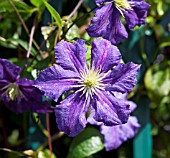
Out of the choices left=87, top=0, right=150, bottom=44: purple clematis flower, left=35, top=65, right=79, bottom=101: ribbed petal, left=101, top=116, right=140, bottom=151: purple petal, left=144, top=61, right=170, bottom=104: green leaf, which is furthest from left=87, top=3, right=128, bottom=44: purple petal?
left=144, top=61, right=170, bottom=104: green leaf

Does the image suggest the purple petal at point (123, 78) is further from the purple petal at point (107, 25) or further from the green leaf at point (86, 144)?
the green leaf at point (86, 144)

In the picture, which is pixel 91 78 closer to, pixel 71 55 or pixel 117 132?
pixel 71 55

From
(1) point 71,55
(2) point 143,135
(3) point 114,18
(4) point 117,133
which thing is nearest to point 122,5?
(3) point 114,18

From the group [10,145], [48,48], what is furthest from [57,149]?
[48,48]

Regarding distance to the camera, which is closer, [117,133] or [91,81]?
[91,81]

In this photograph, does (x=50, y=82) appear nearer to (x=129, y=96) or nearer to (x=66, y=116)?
(x=66, y=116)

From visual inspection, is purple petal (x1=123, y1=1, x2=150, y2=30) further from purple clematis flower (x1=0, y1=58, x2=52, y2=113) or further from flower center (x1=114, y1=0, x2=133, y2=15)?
purple clematis flower (x1=0, y1=58, x2=52, y2=113)
